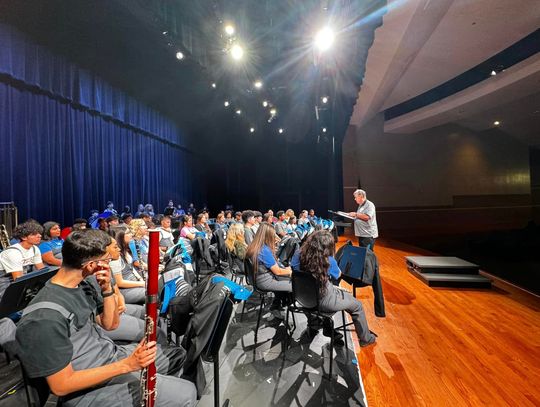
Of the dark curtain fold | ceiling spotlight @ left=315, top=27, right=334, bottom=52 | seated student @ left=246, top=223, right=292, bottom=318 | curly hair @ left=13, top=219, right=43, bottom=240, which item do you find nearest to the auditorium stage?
seated student @ left=246, top=223, right=292, bottom=318

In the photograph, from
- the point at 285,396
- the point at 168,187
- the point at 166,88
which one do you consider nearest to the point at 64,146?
the point at 166,88

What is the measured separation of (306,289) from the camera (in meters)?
2.15

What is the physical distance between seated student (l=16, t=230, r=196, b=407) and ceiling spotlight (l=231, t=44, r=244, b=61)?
4929 millimetres

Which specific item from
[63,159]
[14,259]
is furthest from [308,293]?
[63,159]

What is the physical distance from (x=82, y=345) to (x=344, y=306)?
178cm

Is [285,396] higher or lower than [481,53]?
lower

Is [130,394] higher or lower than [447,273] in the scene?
higher

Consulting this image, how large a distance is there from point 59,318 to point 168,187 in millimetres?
11044

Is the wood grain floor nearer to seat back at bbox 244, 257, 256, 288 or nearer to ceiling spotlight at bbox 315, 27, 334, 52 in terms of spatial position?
seat back at bbox 244, 257, 256, 288

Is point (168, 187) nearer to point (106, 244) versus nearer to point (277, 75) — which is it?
point (277, 75)

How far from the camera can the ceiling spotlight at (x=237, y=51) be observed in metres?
5.06

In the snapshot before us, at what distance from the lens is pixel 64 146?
653 centimetres

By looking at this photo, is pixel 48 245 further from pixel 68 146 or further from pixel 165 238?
pixel 68 146

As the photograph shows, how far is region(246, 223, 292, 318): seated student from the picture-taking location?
8.56ft
